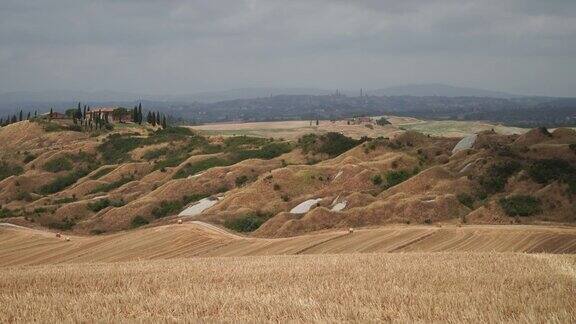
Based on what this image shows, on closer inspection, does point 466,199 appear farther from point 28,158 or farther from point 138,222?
point 28,158

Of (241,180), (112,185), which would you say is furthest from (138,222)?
(112,185)

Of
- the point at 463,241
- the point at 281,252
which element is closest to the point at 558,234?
the point at 463,241

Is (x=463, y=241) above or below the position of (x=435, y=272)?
below

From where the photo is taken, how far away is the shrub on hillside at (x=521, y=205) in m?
44.1

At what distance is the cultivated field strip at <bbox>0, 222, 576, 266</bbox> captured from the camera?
35.4 metres

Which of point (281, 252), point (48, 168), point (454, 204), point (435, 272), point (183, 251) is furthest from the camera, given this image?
point (48, 168)

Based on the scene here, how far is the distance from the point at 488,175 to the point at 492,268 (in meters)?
34.0

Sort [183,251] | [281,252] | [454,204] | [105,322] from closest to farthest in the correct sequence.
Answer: [105,322], [281,252], [183,251], [454,204]

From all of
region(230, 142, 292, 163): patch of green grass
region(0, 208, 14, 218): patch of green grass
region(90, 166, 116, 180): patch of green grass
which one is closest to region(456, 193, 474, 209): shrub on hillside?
region(230, 142, 292, 163): patch of green grass

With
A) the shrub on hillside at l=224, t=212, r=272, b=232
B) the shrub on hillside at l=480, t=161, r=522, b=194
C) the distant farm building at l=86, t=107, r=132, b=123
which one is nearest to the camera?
the shrub on hillside at l=224, t=212, r=272, b=232

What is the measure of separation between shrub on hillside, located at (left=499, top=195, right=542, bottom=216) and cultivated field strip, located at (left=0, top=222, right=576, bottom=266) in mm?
4639

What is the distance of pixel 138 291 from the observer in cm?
1738

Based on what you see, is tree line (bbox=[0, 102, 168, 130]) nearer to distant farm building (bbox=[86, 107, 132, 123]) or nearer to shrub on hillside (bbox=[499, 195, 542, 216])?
distant farm building (bbox=[86, 107, 132, 123])

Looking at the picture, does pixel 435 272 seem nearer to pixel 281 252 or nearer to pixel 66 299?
pixel 66 299
